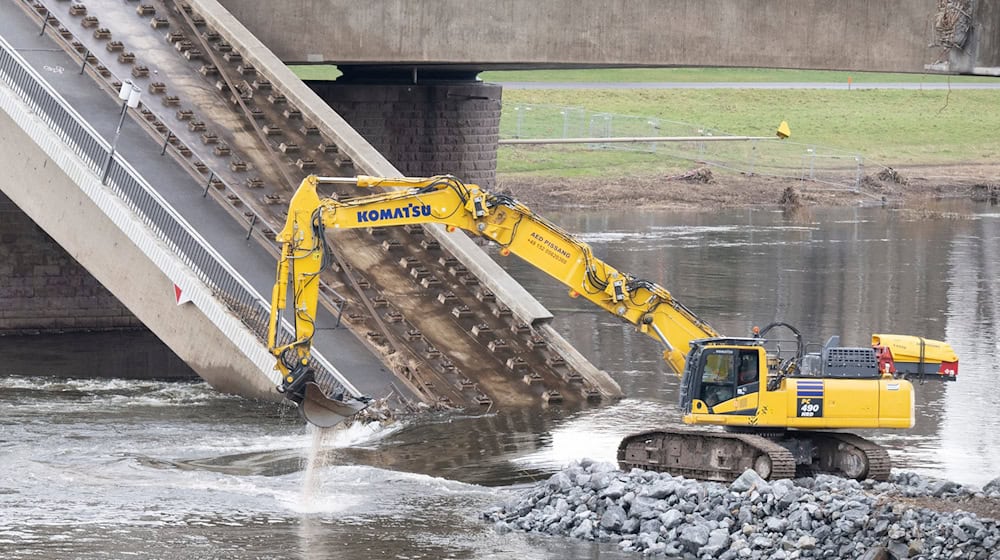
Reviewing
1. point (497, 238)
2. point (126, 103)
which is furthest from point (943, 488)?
point (126, 103)

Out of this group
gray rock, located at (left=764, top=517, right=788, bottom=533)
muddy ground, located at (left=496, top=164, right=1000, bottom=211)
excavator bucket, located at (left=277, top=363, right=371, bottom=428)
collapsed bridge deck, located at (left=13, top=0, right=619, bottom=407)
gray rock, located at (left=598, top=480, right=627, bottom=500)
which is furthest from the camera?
muddy ground, located at (left=496, top=164, right=1000, bottom=211)

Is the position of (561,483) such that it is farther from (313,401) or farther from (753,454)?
(313,401)

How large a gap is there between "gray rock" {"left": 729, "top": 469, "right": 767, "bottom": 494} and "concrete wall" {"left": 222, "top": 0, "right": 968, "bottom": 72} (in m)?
12.9

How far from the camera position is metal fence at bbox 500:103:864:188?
7962cm

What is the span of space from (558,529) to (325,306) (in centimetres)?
1215

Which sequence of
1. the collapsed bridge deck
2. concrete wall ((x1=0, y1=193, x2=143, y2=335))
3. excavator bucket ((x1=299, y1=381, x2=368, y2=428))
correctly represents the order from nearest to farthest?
1. excavator bucket ((x1=299, y1=381, x2=368, y2=428))
2. the collapsed bridge deck
3. concrete wall ((x1=0, y1=193, x2=143, y2=335))

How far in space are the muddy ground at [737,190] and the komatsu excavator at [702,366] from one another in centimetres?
4172

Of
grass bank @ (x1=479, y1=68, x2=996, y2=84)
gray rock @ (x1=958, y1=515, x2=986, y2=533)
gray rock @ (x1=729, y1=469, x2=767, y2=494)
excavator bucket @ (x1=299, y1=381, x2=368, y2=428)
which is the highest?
grass bank @ (x1=479, y1=68, x2=996, y2=84)

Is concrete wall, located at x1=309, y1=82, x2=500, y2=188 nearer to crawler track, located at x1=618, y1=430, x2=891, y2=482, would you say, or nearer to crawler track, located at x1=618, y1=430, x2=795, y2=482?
crawler track, located at x1=618, y1=430, x2=795, y2=482

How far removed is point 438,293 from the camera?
3731 centimetres

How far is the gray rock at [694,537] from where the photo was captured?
24.1 metres

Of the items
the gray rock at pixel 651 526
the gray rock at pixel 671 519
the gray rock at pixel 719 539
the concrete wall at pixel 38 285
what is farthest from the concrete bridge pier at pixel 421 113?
the gray rock at pixel 719 539

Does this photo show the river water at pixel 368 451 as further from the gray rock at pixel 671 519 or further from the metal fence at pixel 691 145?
the metal fence at pixel 691 145

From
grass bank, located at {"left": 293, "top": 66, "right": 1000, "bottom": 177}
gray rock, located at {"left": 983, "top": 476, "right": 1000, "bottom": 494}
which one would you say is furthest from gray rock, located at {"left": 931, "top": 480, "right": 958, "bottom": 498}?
grass bank, located at {"left": 293, "top": 66, "right": 1000, "bottom": 177}
